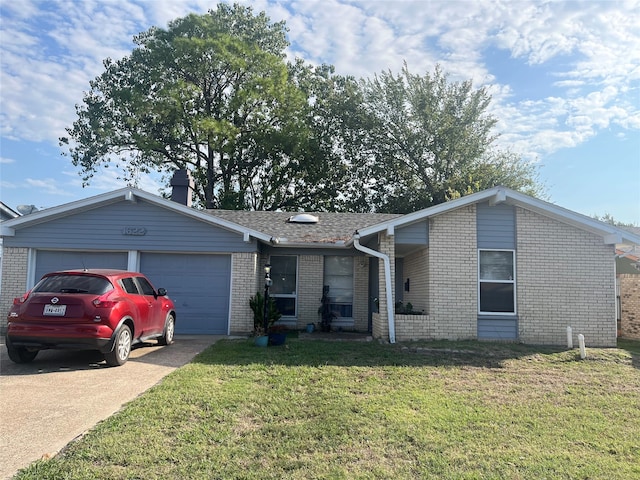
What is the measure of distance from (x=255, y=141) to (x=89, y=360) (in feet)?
70.5

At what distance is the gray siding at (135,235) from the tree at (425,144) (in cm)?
1820

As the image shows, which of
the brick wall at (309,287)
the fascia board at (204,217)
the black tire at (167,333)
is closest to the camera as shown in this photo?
the black tire at (167,333)

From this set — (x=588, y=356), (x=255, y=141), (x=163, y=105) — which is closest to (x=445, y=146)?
(x=255, y=141)

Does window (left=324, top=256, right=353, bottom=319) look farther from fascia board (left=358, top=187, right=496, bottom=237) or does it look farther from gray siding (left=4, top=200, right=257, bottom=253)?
fascia board (left=358, top=187, right=496, bottom=237)

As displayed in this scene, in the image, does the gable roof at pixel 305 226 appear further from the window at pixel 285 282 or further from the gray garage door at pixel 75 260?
the gray garage door at pixel 75 260

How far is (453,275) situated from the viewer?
428 inches

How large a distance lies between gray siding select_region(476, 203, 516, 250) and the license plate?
874cm

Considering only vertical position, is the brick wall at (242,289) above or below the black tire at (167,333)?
above

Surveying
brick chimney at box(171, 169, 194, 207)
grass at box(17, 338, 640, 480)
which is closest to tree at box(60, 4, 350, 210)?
brick chimney at box(171, 169, 194, 207)

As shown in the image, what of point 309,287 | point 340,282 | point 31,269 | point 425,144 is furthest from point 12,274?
point 425,144

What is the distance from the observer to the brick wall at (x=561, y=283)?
35.0ft

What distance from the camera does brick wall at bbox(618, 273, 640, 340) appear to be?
13.9 m

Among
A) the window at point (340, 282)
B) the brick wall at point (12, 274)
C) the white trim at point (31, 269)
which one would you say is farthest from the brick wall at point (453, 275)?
the brick wall at point (12, 274)

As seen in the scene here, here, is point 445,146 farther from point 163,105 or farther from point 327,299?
point 327,299
